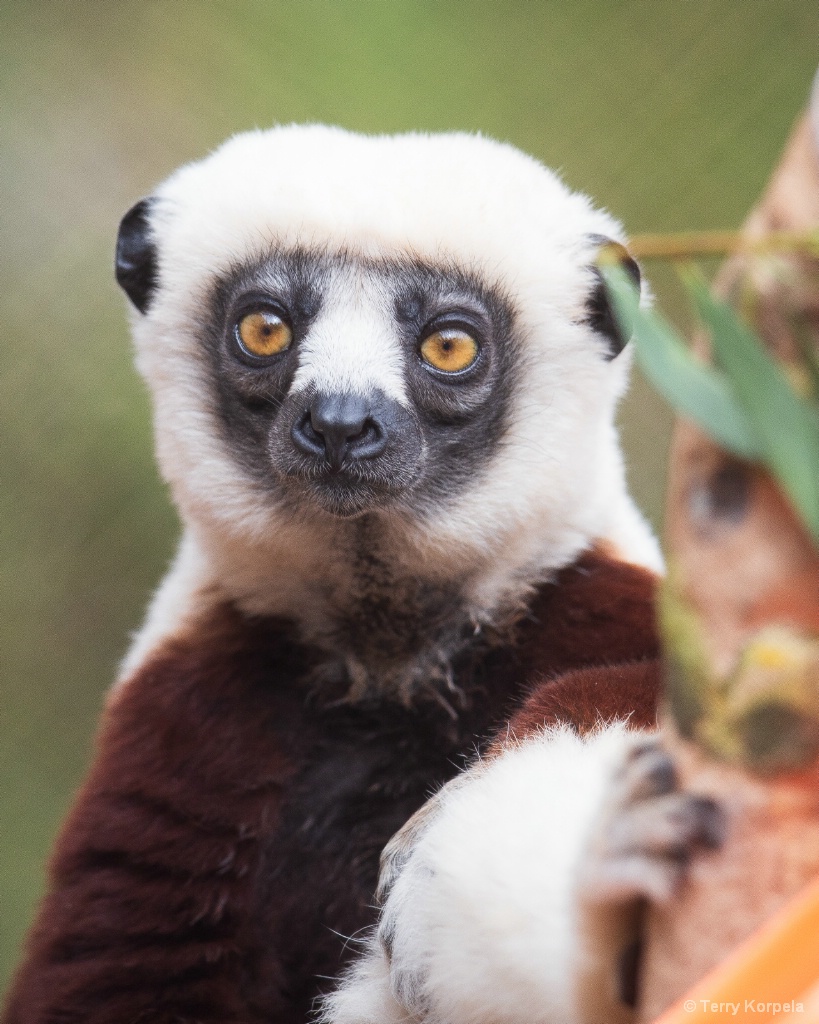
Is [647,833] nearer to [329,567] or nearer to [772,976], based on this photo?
[772,976]

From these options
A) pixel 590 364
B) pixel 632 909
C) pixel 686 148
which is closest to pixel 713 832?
pixel 632 909

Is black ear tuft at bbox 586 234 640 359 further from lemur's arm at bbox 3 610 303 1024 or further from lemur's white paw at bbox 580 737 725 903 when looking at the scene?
lemur's white paw at bbox 580 737 725 903

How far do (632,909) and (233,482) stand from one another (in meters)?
0.69

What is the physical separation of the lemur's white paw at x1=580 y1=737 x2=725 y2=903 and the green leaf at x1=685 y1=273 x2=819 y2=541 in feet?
0.55

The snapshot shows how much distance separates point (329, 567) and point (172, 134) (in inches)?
45.7

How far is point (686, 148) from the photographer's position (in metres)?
1.86

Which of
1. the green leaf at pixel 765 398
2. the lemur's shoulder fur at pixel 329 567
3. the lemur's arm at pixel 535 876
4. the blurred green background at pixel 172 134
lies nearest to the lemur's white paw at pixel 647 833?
the lemur's arm at pixel 535 876

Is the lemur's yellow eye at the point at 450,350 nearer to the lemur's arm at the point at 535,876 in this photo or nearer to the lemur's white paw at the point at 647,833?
the lemur's arm at the point at 535,876

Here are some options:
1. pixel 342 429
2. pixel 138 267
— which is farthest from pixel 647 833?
pixel 138 267

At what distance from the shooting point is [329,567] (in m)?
1.17

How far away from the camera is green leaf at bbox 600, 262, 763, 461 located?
50 cm

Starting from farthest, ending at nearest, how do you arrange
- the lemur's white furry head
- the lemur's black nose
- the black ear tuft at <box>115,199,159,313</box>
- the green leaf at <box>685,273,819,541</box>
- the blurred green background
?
the blurred green background, the black ear tuft at <box>115,199,159,313</box>, the lemur's white furry head, the lemur's black nose, the green leaf at <box>685,273,819,541</box>

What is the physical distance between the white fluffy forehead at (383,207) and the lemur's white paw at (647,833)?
0.68m

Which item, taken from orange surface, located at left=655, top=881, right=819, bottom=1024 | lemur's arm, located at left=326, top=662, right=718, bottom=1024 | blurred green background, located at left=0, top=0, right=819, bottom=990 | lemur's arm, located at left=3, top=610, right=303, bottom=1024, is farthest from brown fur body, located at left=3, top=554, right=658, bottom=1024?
blurred green background, located at left=0, top=0, right=819, bottom=990
